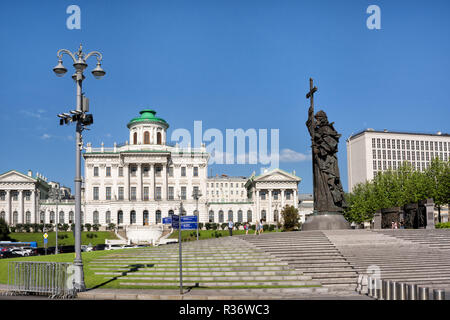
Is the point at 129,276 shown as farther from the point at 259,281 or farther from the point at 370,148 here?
the point at 370,148

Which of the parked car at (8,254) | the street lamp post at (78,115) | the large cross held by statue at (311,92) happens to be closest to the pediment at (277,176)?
the parked car at (8,254)

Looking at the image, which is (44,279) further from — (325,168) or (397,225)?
(397,225)

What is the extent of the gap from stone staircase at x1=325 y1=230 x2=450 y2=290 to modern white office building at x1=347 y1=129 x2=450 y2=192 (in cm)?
11715

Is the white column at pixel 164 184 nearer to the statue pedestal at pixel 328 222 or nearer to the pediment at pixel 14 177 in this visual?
the pediment at pixel 14 177

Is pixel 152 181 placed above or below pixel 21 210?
above

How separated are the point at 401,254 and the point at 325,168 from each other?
30.5ft

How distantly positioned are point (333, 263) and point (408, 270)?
343cm

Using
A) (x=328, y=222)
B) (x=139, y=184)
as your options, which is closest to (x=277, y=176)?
(x=139, y=184)

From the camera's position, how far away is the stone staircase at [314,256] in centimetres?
2133

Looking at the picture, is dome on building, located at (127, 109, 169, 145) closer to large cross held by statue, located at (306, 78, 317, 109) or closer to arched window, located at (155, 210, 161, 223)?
arched window, located at (155, 210, 161, 223)

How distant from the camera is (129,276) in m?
23.5

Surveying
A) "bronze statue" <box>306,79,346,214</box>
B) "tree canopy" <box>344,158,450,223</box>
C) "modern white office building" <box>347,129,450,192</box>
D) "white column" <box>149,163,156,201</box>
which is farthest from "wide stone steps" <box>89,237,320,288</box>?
"modern white office building" <box>347,129,450,192</box>

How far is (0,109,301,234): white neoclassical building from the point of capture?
97500 mm

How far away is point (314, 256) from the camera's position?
2394cm
